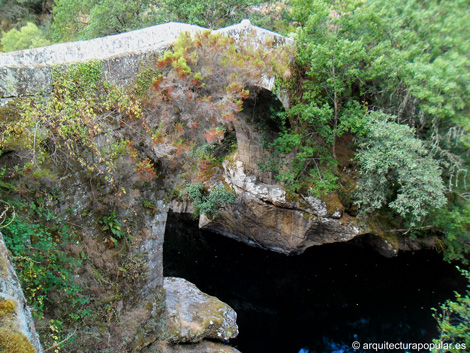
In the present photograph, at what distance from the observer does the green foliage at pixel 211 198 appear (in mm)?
11297

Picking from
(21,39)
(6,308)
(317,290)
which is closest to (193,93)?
(6,308)

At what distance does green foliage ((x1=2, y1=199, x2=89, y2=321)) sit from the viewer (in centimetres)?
425

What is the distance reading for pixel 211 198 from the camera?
1138 cm

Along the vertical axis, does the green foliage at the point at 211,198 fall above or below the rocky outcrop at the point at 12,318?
below

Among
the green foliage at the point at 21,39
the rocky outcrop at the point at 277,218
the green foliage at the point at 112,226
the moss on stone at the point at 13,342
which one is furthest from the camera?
the green foliage at the point at 21,39

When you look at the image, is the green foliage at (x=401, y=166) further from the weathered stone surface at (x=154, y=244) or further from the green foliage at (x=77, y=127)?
the green foliage at (x=77, y=127)

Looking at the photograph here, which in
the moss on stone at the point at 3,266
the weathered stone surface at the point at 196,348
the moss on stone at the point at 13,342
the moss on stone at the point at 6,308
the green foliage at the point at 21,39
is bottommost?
the weathered stone surface at the point at 196,348

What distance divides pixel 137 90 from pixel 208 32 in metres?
1.75

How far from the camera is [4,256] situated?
7.07 ft

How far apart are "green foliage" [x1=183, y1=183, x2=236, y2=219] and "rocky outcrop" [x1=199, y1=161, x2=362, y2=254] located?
1.20ft

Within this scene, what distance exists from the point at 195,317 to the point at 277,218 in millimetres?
4736

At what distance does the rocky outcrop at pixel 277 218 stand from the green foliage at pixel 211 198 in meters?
0.37

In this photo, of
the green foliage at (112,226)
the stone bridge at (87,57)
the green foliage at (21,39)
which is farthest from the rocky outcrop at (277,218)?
the green foliage at (21,39)

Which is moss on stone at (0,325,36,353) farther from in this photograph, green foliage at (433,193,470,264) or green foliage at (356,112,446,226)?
green foliage at (433,193,470,264)
